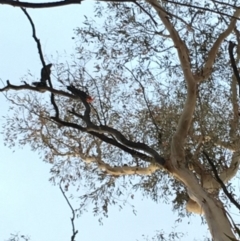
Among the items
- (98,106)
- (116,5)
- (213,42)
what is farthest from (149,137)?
(116,5)

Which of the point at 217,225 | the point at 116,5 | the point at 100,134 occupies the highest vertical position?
the point at 116,5

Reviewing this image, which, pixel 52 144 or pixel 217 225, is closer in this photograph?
pixel 217 225

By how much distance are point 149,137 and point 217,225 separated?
182cm

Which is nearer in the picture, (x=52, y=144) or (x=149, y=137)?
(x=149, y=137)

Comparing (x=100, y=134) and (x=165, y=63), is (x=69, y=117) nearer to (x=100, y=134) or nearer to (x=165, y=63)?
(x=165, y=63)

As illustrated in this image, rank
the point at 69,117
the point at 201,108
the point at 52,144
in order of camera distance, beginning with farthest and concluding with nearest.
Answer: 1. the point at 52,144
2. the point at 69,117
3. the point at 201,108

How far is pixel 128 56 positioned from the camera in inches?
217

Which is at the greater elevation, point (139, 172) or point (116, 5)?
point (116, 5)

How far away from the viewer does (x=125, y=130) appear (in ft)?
19.0

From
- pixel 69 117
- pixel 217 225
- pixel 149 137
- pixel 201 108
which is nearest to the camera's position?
pixel 217 225

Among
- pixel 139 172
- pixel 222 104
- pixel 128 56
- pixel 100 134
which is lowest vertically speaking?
pixel 100 134

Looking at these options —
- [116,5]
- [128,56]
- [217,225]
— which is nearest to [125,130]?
[128,56]

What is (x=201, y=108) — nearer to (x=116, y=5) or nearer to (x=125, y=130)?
(x=125, y=130)

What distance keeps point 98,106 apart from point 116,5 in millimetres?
1247
